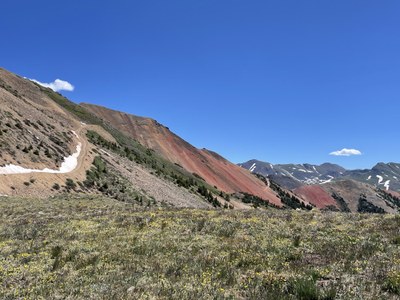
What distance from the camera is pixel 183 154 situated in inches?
6471

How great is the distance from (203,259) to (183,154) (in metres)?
152

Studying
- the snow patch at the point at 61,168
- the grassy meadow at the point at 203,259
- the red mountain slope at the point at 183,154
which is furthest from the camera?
the red mountain slope at the point at 183,154

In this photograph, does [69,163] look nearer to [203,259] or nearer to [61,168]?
[61,168]

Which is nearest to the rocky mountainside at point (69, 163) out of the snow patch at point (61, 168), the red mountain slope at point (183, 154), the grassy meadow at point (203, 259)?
the snow patch at point (61, 168)

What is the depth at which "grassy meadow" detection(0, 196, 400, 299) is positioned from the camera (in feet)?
30.1

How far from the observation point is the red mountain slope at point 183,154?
154250mm

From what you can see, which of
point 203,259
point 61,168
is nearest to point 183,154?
point 61,168

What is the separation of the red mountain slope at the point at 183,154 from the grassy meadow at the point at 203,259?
12758 cm

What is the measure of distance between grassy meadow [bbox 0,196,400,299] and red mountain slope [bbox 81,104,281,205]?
419 feet

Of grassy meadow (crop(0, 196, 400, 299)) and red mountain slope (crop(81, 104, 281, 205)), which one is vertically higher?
red mountain slope (crop(81, 104, 281, 205))

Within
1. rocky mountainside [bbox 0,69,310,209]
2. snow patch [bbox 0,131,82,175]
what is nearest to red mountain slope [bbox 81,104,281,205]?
rocky mountainside [bbox 0,69,310,209]

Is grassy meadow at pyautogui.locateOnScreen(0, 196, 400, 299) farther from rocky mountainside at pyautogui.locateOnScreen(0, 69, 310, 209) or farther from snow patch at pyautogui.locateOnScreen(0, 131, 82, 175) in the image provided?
snow patch at pyautogui.locateOnScreen(0, 131, 82, 175)

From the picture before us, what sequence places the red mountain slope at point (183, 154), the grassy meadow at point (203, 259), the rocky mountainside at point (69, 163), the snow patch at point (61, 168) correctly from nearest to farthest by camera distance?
the grassy meadow at point (203, 259) → the snow patch at point (61, 168) → the rocky mountainside at point (69, 163) → the red mountain slope at point (183, 154)

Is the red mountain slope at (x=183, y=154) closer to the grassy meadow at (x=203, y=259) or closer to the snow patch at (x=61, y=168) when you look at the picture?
the snow patch at (x=61, y=168)
